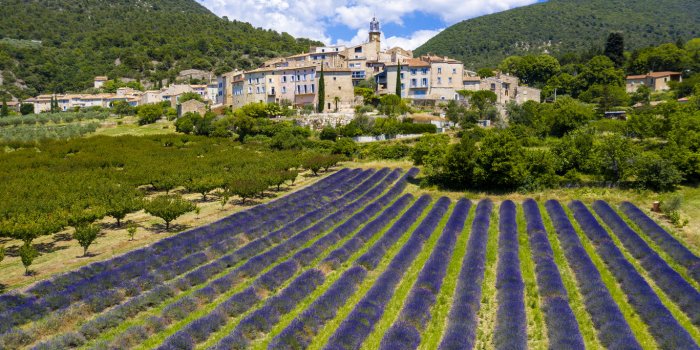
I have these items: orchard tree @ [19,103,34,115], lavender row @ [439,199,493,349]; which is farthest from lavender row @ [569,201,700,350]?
orchard tree @ [19,103,34,115]

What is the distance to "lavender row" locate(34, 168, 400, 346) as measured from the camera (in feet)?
51.5

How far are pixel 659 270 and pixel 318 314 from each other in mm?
14782

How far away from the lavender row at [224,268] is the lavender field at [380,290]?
63 mm

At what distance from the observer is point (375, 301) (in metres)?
17.0

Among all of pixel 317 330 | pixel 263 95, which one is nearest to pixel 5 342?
pixel 317 330

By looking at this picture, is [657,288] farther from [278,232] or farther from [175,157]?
[175,157]

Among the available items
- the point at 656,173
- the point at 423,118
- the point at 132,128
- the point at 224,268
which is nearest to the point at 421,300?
the point at 224,268

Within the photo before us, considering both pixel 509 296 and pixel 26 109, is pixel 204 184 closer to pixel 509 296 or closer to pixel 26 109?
pixel 509 296

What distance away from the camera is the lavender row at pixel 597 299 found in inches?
556

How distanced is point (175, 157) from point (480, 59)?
14723 cm

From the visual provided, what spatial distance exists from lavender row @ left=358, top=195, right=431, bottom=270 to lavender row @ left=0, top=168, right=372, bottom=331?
8.20m

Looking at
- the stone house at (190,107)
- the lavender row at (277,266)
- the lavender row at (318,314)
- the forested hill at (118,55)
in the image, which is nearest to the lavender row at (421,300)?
the lavender row at (318,314)

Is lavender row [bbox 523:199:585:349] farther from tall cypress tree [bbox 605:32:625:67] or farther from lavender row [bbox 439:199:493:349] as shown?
tall cypress tree [bbox 605:32:625:67]

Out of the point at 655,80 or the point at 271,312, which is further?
the point at 655,80
